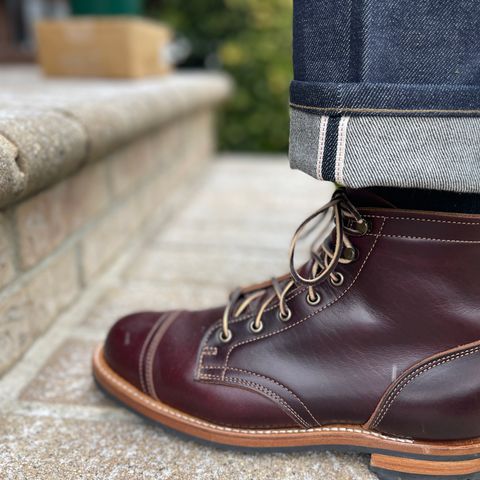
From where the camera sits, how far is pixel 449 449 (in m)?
0.69

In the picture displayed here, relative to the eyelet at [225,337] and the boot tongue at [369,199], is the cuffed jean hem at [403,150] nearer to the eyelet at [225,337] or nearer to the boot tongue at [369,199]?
the boot tongue at [369,199]

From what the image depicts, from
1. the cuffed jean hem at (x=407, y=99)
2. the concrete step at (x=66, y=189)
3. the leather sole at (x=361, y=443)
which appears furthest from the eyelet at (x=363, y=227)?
the concrete step at (x=66, y=189)

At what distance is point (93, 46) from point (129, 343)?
54.3 inches

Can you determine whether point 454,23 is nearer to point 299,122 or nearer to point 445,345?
point 299,122

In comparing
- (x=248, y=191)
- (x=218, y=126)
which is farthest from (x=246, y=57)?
(x=248, y=191)

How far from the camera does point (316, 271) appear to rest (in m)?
0.72

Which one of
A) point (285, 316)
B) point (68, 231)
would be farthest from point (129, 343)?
point (68, 231)

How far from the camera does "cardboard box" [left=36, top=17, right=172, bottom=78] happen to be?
1.85 m

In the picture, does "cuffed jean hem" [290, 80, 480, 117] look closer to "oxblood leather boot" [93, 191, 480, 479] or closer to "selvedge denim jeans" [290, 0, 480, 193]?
"selvedge denim jeans" [290, 0, 480, 193]

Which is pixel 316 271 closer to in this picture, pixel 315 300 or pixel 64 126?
pixel 315 300

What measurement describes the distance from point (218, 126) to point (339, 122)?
3.44m

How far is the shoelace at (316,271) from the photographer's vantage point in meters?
0.69

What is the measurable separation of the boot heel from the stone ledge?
0.61 meters

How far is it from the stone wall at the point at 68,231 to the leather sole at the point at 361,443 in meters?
0.29
